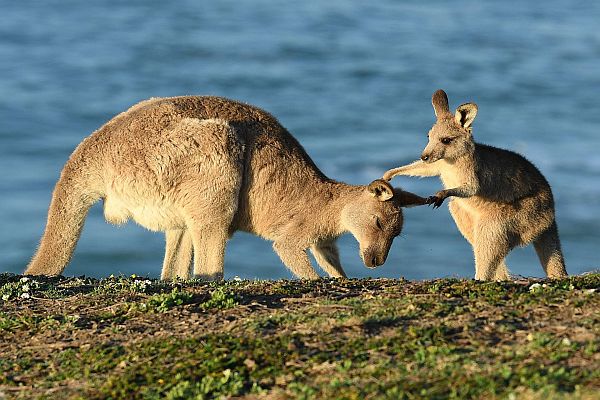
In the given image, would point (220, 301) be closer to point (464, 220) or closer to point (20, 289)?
point (20, 289)

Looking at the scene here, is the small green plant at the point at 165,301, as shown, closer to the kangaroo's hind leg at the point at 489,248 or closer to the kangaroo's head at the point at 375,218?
the kangaroo's head at the point at 375,218

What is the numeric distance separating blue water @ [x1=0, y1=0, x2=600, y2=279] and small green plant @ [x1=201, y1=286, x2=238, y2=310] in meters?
13.2

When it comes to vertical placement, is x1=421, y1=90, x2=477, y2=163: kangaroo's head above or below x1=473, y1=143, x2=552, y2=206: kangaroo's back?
above

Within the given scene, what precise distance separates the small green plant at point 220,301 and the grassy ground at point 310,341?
0.01 m

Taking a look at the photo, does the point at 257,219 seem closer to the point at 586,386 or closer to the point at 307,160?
the point at 307,160

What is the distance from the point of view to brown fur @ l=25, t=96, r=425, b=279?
1013 cm

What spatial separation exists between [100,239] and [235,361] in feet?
58.2

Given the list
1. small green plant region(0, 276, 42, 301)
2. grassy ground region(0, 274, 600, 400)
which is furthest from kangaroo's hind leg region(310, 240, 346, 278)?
small green plant region(0, 276, 42, 301)

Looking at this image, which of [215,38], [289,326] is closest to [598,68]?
[215,38]

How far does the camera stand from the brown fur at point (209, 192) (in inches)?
399

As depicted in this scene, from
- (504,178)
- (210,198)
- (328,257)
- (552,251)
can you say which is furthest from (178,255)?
(552,251)

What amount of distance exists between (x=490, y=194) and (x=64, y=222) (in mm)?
3516

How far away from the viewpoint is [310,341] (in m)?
7.14

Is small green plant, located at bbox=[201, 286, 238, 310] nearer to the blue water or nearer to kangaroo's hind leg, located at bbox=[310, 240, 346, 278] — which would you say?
kangaroo's hind leg, located at bbox=[310, 240, 346, 278]
